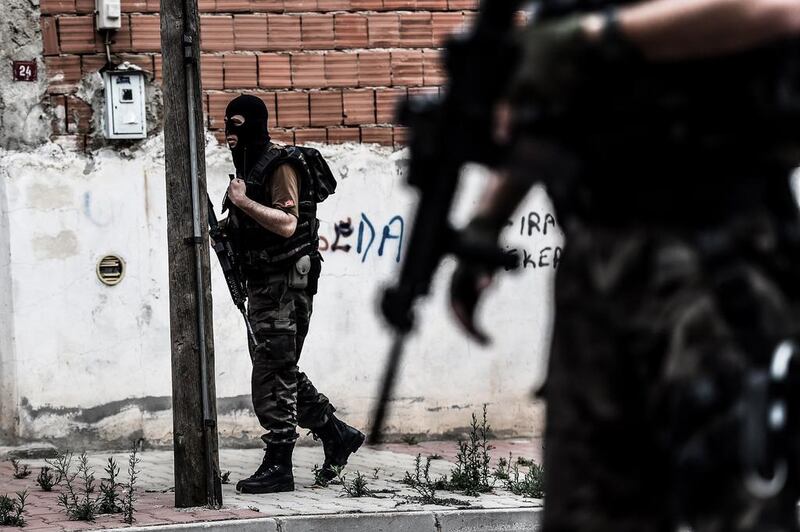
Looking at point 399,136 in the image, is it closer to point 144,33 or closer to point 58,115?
point 144,33

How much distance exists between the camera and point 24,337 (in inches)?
368

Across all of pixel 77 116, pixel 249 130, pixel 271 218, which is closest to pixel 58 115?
pixel 77 116

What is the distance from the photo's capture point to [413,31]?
392 inches

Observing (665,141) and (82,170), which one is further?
(82,170)

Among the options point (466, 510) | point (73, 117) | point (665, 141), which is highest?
point (73, 117)

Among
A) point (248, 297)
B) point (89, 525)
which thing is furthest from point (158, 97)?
point (89, 525)

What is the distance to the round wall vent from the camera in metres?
9.48

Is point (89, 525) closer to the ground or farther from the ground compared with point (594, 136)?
closer to the ground

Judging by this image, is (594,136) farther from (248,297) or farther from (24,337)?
(24,337)

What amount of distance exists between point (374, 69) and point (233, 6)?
3.15 ft

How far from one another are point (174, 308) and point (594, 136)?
5.02m

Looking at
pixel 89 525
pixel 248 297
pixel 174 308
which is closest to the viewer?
pixel 89 525

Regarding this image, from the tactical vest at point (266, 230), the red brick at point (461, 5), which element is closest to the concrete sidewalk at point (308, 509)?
the tactical vest at point (266, 230)

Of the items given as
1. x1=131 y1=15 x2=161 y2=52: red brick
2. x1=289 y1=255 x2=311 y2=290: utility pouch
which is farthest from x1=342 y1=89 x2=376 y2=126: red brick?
x1=289 y1=255 x2=311 y2=290: utility pouch
